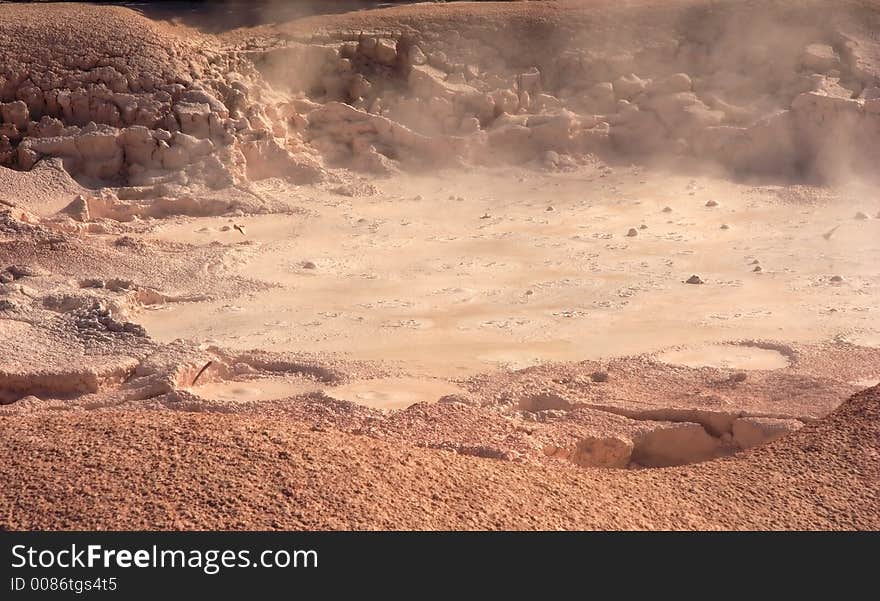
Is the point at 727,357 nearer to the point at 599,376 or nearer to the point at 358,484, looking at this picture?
the point at 599,376

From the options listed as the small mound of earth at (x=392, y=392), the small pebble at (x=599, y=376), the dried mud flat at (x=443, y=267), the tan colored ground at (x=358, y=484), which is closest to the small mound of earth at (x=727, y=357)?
the dried mud flat at (x=443, y=267)

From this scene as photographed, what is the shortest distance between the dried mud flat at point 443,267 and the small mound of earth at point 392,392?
26 mm

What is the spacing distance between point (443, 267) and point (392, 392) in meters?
3.32

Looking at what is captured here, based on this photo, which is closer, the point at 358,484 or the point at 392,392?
the point at 358,484

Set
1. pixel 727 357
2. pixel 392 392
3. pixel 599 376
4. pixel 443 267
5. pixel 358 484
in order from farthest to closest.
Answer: pixel 443 267 → pixel 727 357 → pixel 599 376 → pixel 392 392 → pixel 358 484

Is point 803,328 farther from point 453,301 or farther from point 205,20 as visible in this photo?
point 205,20

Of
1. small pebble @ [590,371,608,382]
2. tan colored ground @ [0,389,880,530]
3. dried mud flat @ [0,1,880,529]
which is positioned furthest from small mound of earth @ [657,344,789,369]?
tan colored ground @ [0,389,880,530]

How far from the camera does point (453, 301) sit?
30.2 ft

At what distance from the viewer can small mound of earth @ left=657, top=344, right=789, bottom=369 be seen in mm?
7488

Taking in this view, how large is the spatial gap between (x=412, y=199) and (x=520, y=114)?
6.91 ft

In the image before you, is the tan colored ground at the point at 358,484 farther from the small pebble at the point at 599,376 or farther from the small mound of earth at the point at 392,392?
the small pebble at the point at 599,376

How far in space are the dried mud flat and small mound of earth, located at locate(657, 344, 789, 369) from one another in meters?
0.03

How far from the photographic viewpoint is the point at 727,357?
764cm

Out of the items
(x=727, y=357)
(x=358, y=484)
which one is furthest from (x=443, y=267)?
(x=358, y=484)
